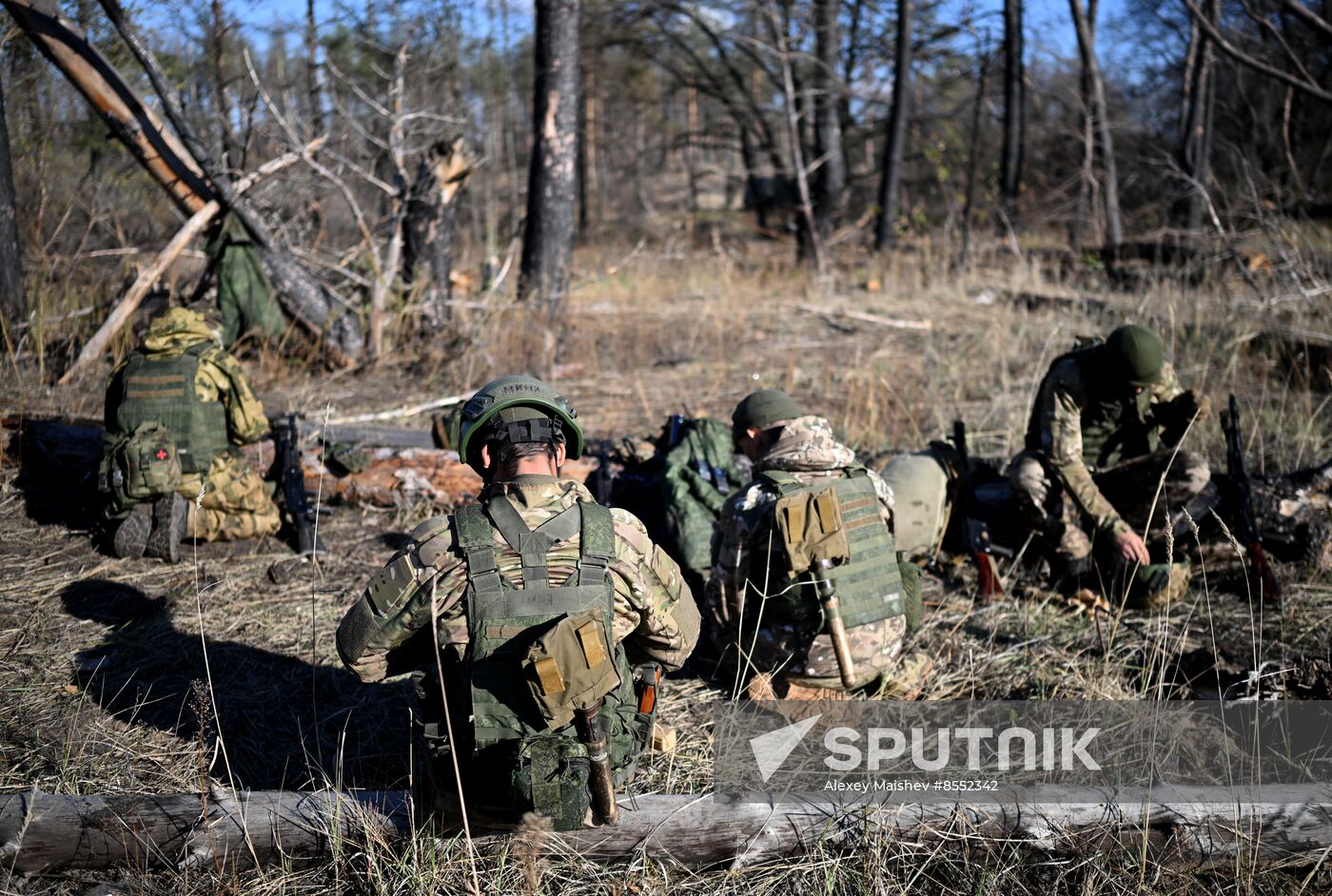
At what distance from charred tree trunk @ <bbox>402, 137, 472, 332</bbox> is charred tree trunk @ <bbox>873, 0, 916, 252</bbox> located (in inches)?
324

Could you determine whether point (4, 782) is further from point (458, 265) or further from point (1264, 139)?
point (1264, 139)

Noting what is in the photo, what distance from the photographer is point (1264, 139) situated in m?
20.9

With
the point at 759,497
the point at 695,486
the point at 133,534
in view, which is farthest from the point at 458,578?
the point at 133,534

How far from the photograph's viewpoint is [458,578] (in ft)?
8.38

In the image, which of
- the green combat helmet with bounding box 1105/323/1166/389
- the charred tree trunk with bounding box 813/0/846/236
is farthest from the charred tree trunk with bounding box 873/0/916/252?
the green combat helmet with bounding box 1105/323/1166/389

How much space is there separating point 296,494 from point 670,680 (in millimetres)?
2378

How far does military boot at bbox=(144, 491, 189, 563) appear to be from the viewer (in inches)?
189

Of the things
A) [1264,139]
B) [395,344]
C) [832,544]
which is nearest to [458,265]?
[395,344]

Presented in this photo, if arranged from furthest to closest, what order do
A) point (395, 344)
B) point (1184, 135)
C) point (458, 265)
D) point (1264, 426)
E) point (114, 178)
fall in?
point (1184, 135)
point (458, 265)
point (114, 178)
point (395, 344)
point (1264, 426)

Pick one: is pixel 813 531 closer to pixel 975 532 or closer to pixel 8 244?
pixel 975 532

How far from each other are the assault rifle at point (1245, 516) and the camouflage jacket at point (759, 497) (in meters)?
1.99

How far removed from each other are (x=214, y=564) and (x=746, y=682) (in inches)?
112

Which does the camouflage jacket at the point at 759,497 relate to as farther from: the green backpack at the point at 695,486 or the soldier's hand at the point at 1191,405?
the soldier's hand at the point at 1191,405

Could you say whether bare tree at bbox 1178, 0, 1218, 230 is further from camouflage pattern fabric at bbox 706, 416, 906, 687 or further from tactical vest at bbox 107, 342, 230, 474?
tactical vest at bbox 107, 342, 230, 474
